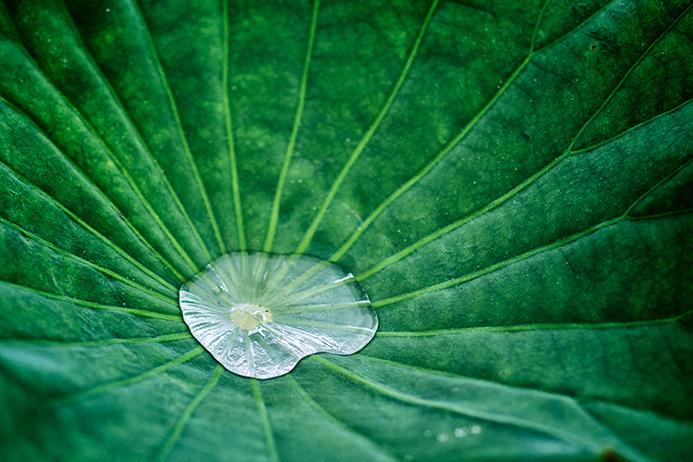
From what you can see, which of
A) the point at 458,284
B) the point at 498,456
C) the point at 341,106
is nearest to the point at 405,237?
the point at 458,284

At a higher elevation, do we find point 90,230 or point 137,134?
point 137,134

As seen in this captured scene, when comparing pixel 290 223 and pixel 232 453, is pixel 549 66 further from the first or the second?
pixel 232 453

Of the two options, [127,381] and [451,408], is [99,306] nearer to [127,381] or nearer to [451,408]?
[127,381]

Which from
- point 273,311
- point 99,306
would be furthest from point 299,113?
point 99,306

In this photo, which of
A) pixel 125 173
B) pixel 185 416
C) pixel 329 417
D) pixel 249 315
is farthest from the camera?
pixel 125 173

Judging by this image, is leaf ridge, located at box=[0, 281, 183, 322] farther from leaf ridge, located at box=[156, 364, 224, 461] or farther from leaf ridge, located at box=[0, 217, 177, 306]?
leaf ridge, located at box=[156, 364, 224, 461]

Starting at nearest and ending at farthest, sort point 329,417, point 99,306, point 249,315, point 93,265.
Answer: point 329,417, point 99,306, point 93,265, point 249,315
